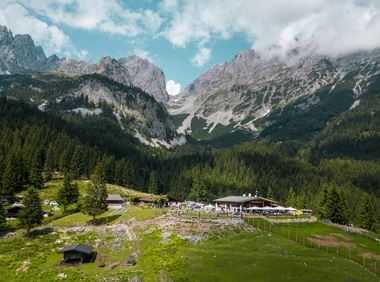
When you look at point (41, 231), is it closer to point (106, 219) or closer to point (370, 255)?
point (106, 219)

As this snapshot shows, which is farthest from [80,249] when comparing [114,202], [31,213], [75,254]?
[114,202]

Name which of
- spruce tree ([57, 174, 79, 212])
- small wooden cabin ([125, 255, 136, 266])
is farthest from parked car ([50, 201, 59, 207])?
small wooden cabin ([125, 255, 136, 266])

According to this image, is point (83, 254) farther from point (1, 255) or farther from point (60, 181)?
point (60, 181)

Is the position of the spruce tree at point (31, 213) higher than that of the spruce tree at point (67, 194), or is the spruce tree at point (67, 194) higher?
the spruce tree at point (67, 194)

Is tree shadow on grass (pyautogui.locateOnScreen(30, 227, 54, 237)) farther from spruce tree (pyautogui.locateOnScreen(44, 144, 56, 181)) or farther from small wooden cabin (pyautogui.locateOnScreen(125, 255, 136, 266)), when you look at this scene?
spruce tree (pyautogui.locateOnScreen(44, 144, 56, 181))

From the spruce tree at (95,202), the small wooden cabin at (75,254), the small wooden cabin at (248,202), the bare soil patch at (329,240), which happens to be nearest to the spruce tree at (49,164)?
the spruce tree at (95,202)

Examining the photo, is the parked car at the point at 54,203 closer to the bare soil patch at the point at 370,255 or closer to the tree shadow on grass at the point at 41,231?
the tree shadow on grass at the point at 41,231

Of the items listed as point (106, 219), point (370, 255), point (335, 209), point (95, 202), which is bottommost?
point (370, 255)

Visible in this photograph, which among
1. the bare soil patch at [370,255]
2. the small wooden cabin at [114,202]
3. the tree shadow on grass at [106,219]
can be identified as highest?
the small wooden cabin at [114,202]
